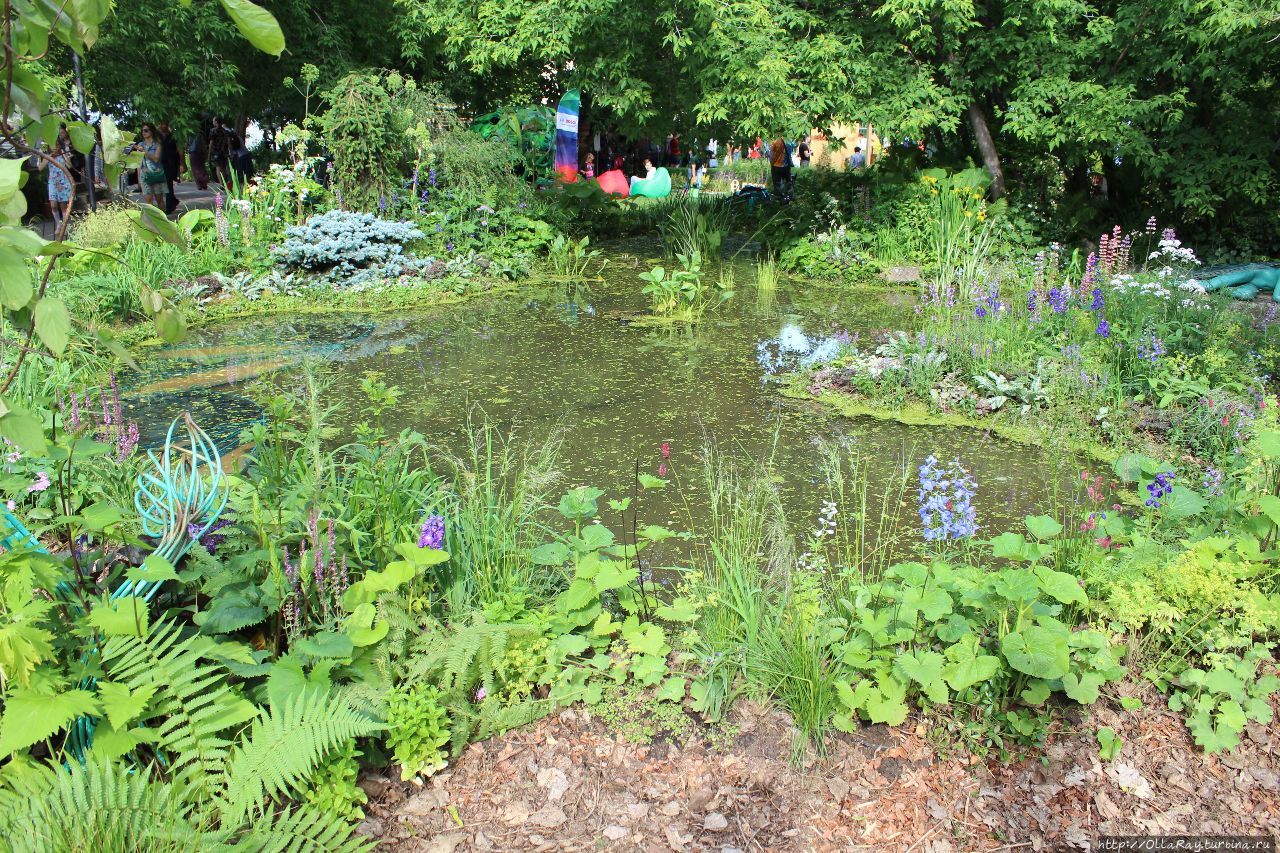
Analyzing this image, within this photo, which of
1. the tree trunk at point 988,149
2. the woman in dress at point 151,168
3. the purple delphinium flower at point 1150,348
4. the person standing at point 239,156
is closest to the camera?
the purple delphinium flower at point 1150,348

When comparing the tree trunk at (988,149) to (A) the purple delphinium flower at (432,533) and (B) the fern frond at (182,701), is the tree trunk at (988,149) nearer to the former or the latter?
(A) the purple delphinium flower at (432,533)

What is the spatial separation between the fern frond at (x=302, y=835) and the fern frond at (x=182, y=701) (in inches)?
6.9

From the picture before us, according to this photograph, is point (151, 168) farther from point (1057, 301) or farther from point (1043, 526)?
point (1043, 526)

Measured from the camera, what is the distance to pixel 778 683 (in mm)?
2682

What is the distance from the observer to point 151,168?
43.1ft

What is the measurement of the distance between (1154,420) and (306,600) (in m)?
4.91

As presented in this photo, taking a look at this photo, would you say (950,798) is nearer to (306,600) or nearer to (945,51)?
(306,600)

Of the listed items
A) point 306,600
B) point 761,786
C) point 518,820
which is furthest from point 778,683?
point 306,600

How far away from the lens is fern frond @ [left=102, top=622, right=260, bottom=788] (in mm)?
2164

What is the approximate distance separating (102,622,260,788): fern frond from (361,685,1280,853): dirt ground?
16.1 inches

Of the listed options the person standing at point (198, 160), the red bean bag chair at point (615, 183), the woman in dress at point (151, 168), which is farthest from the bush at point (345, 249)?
the person standing at point (198, 160)

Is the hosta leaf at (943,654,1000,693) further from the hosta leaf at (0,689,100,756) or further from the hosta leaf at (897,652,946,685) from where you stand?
the hosta leaf at (0,689,100,756)

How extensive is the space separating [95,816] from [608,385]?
4.94 meters

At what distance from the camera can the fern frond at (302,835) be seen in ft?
6.62
